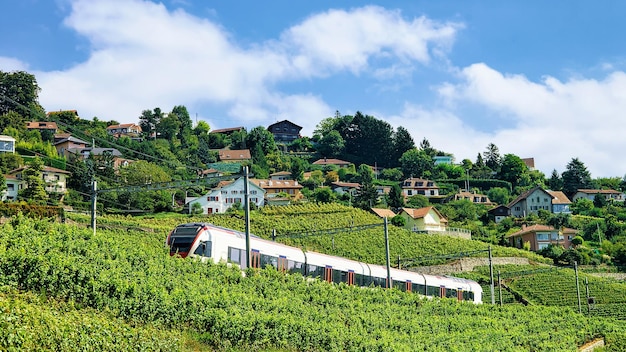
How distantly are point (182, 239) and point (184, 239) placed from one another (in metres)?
0.13

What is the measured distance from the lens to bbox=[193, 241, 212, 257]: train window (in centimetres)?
2645

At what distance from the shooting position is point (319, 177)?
103 meters

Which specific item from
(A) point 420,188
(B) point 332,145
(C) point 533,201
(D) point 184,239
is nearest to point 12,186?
(D) point 184,239

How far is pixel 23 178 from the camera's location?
64.2 meters

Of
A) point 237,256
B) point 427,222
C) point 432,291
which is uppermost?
point 427,222

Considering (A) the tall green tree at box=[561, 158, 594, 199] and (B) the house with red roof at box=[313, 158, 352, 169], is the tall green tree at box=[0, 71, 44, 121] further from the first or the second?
(A) the tall green tree at box=[561, 158, 594, 199]

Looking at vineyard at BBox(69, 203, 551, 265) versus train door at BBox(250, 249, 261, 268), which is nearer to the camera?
train door at BBox(250, 249, 261, 268)

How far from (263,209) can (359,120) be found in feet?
205

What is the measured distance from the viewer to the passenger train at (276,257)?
26.7 metres

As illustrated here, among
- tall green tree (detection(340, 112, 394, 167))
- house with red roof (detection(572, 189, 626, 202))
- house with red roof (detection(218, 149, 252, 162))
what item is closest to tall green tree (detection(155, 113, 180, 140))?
house with red roof (detection(218, 149, 252, 162))

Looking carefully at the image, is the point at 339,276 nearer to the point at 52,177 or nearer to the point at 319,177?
the point at 52,177

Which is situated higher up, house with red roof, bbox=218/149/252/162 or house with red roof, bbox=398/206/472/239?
house with red roof, bbox=218/149/252/162

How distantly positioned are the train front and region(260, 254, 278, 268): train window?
3.14 m

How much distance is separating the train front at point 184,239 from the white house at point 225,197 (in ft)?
145
